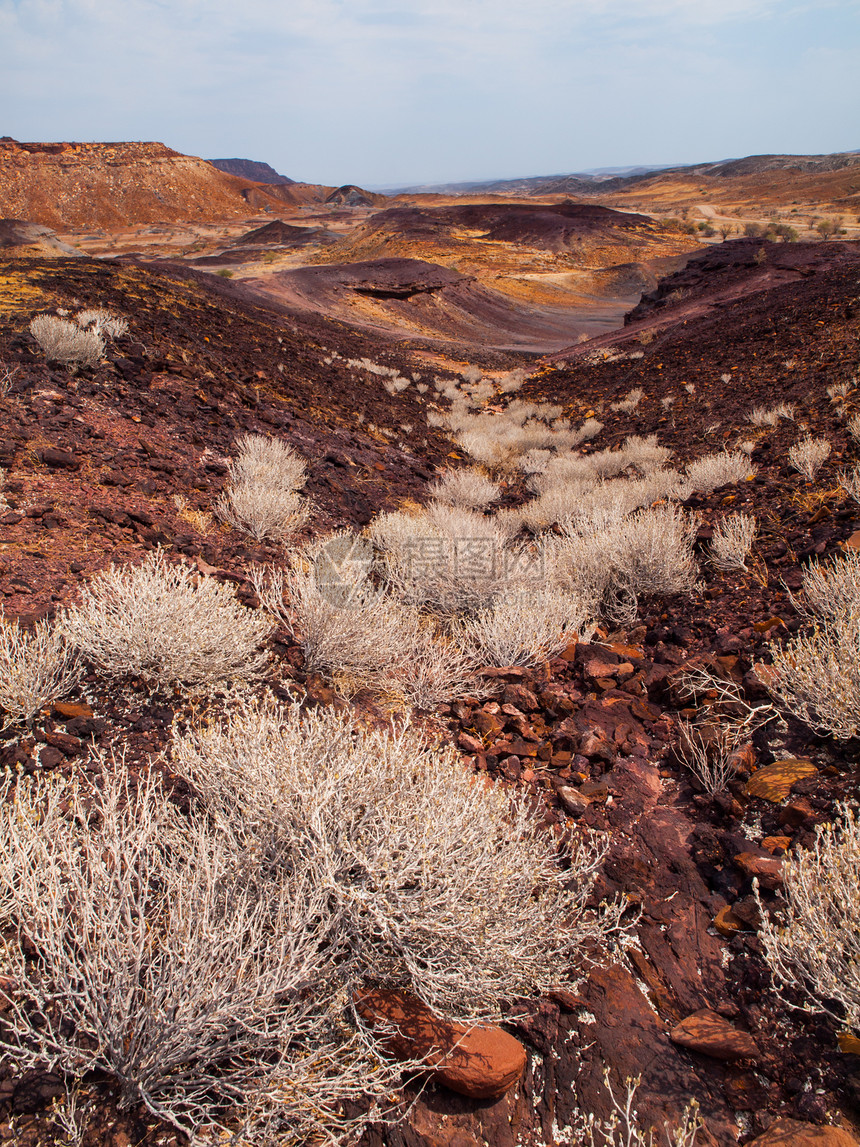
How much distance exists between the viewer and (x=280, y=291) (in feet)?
74.5

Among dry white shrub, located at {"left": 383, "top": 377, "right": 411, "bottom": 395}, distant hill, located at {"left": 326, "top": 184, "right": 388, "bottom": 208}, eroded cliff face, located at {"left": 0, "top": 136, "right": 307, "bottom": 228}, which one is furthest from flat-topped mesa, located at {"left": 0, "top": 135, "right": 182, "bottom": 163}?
dry white shrub, located at {"left": 383, "top": 377, "right": 411, "bottom": 395}

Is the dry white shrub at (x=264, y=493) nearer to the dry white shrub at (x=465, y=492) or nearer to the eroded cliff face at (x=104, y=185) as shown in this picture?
the dry white shrub at (x=465, y=492)

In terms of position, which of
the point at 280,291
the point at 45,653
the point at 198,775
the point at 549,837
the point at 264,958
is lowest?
the point at 549,837

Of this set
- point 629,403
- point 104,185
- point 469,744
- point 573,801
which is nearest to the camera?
point 573,801

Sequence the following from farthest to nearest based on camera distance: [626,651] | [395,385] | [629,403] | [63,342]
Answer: [395,385], [629,403], [63,342], [626,651]

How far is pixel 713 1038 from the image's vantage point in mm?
1543

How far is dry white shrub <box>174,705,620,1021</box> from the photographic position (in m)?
1.52

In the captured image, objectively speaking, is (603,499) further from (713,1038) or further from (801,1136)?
(801,1136)

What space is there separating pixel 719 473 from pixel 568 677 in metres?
3.42

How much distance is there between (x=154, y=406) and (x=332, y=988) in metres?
5.45

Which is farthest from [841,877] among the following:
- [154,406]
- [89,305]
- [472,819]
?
[89,305]

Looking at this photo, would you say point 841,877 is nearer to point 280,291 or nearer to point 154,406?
point 154,406

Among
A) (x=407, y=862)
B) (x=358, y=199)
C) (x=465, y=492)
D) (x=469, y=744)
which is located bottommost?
(x=469, y=744)

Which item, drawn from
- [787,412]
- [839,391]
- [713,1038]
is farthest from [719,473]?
[713,1038]
